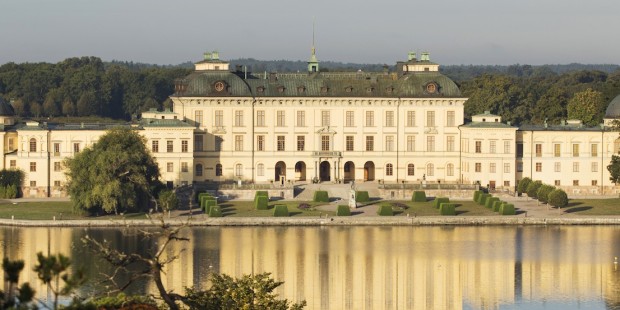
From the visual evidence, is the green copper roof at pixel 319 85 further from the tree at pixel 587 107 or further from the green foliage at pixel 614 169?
the tree at pixel 587 107

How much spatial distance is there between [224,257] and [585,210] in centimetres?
2528

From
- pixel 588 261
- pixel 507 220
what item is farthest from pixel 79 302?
pixel 507 220

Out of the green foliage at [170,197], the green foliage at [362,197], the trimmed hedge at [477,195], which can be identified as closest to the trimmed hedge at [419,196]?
the green foliage at [362,197]

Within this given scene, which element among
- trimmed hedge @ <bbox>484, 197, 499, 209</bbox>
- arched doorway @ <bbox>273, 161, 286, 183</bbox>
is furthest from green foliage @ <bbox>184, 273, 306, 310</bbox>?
arched doorway @ <bbox>273, 161, 286, 183</bbox>

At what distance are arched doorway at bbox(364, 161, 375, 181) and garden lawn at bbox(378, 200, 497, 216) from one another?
939 cm

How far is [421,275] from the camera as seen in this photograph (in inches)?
2066

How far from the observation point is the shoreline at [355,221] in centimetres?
6631

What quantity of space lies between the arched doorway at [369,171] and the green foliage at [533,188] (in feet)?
36.6

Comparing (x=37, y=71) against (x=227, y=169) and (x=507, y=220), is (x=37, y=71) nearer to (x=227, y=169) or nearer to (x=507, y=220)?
(x=227, y=169)

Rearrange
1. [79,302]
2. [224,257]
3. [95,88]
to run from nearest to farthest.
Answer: [79,302] → [224,257] → [95,88]

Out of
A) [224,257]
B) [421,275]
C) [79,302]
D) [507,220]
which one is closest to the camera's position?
[79,302]

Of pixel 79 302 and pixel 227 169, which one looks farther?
pixel 227 169

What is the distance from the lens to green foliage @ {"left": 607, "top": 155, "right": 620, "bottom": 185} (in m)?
78.3

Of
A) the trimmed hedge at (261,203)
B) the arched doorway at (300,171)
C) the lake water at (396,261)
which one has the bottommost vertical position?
the lake water at (396,261)
